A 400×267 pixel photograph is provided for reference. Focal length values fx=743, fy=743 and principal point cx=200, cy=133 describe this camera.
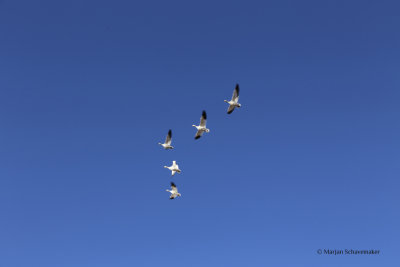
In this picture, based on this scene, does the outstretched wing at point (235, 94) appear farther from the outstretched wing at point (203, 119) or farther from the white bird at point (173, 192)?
the white bird at point (173, 192)

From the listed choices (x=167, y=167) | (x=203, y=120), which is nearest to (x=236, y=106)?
(x=203, y=120)

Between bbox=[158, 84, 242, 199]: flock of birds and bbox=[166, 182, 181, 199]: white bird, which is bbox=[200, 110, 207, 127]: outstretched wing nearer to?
bbox=[158, 84, 242, 199]: flock of birds

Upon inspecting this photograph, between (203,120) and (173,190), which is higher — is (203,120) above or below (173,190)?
above

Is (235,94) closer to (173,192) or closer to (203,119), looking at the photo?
(203,119)

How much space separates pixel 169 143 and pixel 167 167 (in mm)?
5415

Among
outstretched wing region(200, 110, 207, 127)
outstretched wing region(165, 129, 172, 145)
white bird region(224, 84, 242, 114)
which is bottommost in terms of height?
outstretched wing region(165, 129, 172, 145)

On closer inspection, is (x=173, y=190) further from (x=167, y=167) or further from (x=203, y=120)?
(x=203, y=120)

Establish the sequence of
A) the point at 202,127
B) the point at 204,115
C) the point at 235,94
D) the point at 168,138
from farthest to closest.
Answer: the point at 168,138 < the point at 202,127 < the point at 204,115 < the point at 235,94

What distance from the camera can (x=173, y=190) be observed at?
151000 millimetres

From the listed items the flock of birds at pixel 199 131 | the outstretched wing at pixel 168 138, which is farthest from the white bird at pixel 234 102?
the outstretched wing at pixel 168 138

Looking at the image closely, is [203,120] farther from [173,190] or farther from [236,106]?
[173,190]

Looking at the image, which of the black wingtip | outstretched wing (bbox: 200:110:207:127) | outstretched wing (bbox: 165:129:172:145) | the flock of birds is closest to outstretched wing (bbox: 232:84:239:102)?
the flock of birds

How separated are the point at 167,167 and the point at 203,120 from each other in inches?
525

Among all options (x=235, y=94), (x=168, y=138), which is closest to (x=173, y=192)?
(x=168, y=138)
